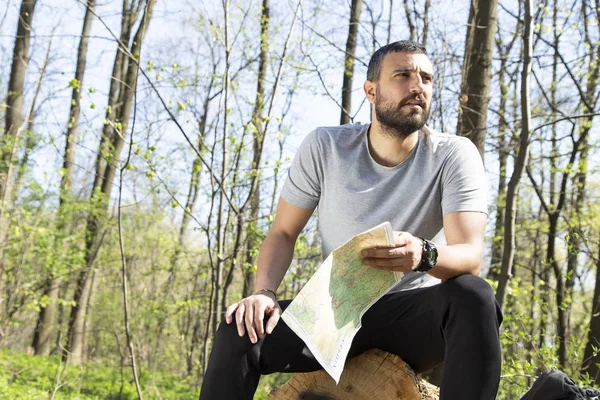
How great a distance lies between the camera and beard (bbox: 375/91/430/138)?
8.29 feet

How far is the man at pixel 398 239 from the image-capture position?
2021 mm

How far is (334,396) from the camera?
257cm

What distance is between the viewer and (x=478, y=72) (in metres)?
5.11

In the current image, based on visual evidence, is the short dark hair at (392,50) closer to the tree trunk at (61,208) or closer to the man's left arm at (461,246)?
the man's left arm at (461,246)

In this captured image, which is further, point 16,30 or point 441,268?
point 16,30

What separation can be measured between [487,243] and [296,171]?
9.92m

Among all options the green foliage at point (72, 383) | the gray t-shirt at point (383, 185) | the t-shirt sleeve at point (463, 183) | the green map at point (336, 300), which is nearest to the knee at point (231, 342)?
the green map at point (336, 300)

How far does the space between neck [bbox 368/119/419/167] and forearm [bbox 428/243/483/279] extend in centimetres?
53

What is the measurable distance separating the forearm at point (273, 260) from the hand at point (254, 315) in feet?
0.57

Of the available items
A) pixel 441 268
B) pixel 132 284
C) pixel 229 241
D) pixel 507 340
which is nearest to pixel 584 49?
pixel 229 241

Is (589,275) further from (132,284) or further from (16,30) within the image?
(16,30)

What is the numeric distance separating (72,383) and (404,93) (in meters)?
6.74

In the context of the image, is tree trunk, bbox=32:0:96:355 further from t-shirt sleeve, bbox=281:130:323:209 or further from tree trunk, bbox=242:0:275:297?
t-shirt sleeve, bbox=281:130:323:209

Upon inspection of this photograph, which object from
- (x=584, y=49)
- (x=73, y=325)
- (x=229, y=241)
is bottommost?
(x=73, y=325)
